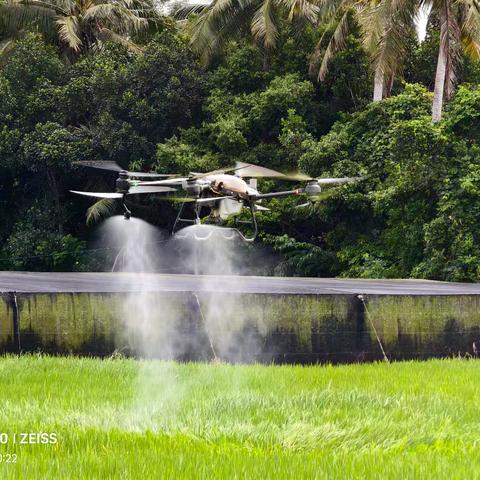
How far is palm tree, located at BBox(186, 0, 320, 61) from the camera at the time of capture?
25.8 m

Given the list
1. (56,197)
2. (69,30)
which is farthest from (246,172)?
(69,30)

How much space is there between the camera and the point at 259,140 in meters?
26.7

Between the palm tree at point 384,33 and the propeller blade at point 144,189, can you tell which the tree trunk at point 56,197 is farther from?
the propeller blade at point 144,189

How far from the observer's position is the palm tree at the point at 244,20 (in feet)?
84.7

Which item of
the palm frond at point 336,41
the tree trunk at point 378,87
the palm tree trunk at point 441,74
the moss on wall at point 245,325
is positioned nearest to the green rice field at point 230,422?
the moss on wall at point 245,325

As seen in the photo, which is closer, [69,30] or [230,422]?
[230,422]

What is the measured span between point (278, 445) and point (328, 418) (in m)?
0.99

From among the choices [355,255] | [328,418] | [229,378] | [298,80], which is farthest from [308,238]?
[328,418]

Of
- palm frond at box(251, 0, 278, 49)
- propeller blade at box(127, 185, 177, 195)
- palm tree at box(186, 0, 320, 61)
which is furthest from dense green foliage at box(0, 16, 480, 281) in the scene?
propeller blade at box(127, 185, 177, 195)

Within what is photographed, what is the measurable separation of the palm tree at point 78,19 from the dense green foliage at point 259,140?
0.73m

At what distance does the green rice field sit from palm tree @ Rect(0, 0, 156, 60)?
21503 mm

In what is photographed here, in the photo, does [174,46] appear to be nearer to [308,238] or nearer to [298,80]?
[298,80]

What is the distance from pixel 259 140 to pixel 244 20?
12.5 ft

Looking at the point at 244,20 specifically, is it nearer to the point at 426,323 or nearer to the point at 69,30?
the point at 69,30
